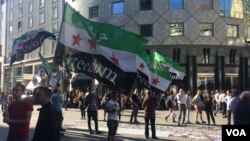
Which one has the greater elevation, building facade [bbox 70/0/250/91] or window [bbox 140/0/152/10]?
window [bbox 140/0/152/10]

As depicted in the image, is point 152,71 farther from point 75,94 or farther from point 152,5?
point 152,5

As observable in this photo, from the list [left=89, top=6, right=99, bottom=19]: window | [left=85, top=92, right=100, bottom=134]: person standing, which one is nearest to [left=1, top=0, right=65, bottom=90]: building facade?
[left=89, top=6, right=99, bottom=19]: window

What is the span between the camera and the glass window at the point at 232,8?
45188 millimetres

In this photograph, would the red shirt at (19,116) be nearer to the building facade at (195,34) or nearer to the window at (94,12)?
the building facade at (195,34)

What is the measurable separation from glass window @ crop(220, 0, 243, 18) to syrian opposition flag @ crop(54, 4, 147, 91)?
34421mm

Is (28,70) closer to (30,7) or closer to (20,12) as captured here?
(30,7)

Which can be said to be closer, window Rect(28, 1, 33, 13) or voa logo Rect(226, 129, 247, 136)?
voa logo Rect(226, 129, 247, 136)

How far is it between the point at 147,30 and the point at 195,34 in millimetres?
4878

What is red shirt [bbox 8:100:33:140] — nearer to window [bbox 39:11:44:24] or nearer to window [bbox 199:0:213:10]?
window [bbox 199:0:213:10]

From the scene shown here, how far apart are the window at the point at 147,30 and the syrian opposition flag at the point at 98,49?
31.7 m

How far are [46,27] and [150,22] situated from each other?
899 inches

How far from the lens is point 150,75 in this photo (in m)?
16.8

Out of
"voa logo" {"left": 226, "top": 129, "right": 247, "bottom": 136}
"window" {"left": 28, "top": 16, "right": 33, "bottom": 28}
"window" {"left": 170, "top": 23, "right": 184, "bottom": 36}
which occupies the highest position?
"window" {"left": 28, "top": 16, "right": 33, "bottom": 28}

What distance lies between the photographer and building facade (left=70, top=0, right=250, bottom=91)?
43781 mm
